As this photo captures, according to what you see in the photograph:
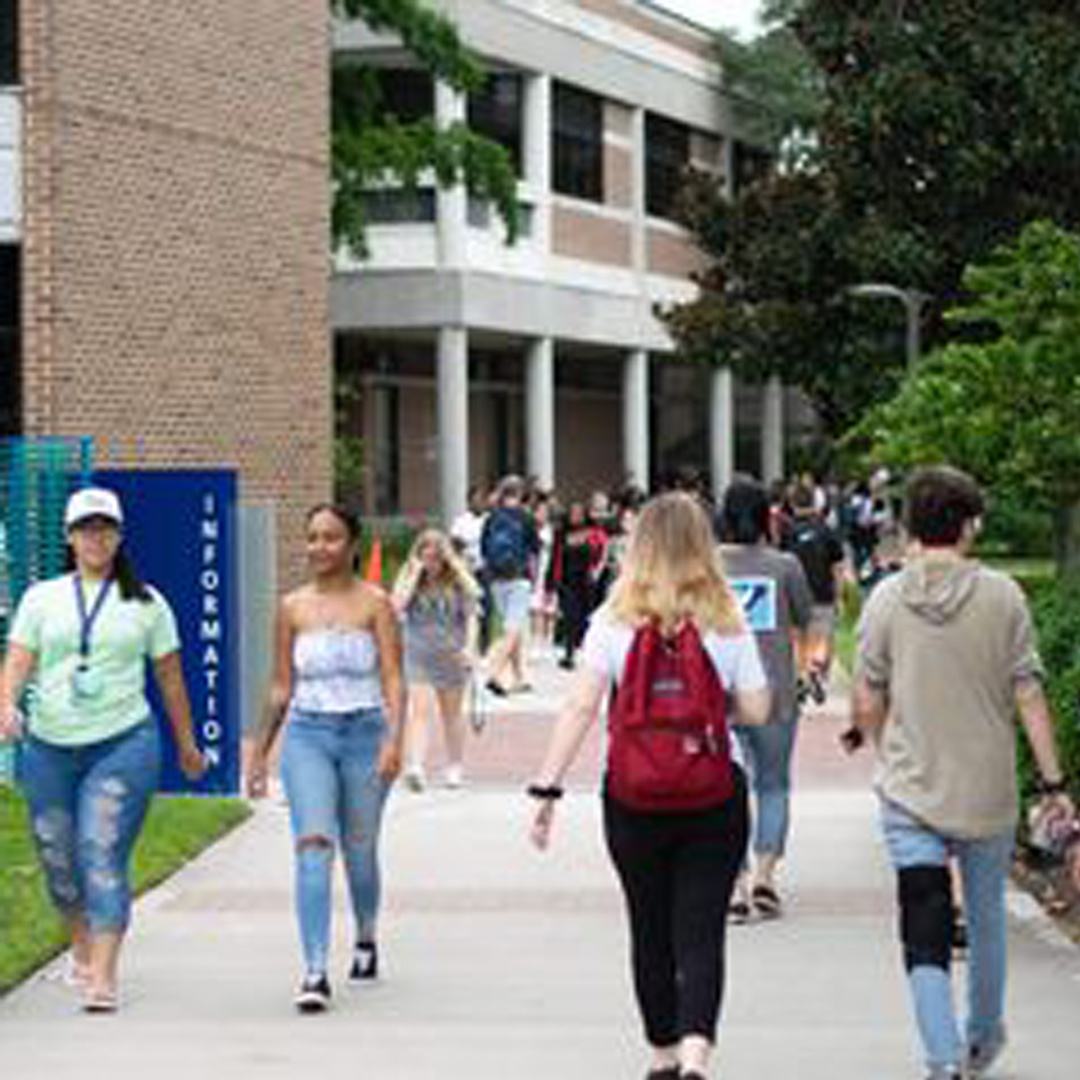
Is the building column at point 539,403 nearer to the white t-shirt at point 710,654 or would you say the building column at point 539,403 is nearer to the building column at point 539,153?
the building column at point 539,153

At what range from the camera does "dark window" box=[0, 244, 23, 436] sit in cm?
2530

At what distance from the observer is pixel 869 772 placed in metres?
17.5

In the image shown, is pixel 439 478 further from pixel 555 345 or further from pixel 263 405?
pixel 263 405

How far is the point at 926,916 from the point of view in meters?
7.62

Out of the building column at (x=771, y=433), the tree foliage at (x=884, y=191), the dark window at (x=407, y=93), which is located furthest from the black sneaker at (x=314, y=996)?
the building column at (x=771, y=433)

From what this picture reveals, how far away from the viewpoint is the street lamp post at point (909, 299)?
36.6 m

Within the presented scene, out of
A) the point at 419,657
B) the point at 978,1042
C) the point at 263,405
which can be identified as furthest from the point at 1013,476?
the point at 263,405

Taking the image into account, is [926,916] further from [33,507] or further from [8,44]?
[8,44]

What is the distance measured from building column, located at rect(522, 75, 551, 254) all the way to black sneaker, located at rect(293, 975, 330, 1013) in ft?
138

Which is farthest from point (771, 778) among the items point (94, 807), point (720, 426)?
point (720, 426)

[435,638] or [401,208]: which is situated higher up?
[401,208]

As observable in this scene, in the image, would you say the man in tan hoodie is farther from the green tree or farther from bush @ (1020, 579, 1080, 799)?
the green tree

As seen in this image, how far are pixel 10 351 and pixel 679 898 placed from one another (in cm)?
1864

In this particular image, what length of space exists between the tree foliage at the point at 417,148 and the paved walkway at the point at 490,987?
2482 cm
